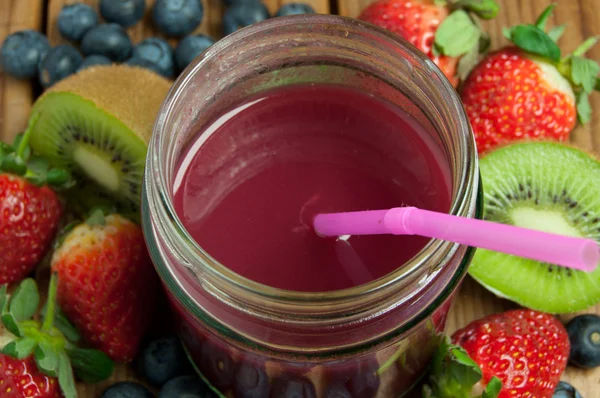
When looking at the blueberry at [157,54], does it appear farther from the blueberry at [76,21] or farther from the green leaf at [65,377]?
the green leaf at [65,377]

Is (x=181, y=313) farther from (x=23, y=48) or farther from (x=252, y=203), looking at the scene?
(x=23, y=48)

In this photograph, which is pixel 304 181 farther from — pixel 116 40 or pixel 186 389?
pixel 116 40

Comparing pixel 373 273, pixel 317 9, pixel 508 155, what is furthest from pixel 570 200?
pixel 317 9

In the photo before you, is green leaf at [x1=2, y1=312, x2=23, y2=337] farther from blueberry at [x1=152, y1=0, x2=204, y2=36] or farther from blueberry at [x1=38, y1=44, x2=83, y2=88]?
blueberry at [x1=152, y1=0, x2=204, y2=36]

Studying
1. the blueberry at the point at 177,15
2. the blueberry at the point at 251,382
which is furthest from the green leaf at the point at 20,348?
the blueberry at the point at 177,15

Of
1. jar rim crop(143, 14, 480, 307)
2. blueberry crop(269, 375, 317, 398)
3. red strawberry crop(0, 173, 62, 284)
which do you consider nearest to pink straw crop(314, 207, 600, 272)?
jar rim crop(143, 14, 480, 307)

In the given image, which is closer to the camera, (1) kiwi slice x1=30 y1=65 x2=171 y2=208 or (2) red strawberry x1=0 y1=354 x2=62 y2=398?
(2) red strawberry x1=0 y1=354 x2=62 y2=398
